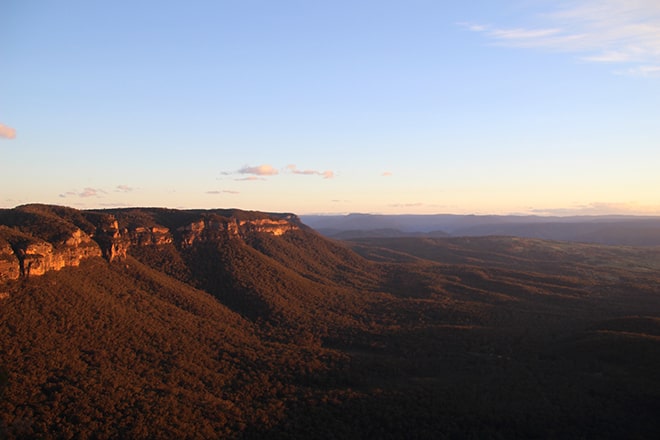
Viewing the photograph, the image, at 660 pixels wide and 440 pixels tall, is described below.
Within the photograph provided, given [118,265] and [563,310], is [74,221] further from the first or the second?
[563,310]

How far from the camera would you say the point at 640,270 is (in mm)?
159000

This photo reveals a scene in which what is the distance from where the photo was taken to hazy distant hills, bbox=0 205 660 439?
43.1 metres

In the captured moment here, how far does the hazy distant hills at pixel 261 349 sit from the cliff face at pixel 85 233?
28 centimetres

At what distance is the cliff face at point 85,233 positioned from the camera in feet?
187

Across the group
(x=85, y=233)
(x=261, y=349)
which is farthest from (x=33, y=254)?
(x=261, y=349)

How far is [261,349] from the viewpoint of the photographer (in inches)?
2530

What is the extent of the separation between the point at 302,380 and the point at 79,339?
26001mm

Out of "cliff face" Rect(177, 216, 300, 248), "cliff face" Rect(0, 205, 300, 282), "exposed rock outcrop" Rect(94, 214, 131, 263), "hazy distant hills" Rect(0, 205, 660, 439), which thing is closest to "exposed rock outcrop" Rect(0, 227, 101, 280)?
"cliff face" Rect(0, 205, 300, 282)

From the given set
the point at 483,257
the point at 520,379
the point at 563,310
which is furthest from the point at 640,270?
the point at 520,379

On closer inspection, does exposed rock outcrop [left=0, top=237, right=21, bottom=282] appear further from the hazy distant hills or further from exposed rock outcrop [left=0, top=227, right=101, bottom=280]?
the hazy distant hills

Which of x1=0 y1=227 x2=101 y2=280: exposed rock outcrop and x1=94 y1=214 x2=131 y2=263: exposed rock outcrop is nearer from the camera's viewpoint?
x1=0 y1=227 x2=101 y2=280: exposed rock outcrop

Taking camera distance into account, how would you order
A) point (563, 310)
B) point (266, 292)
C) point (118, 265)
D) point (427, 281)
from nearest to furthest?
point (118, 265) < point (266, 292) < point (563, 310) < point (427, 281)

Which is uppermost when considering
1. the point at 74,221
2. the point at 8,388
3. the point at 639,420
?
the point at 74,221

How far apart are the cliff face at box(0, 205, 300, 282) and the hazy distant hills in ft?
0.91
